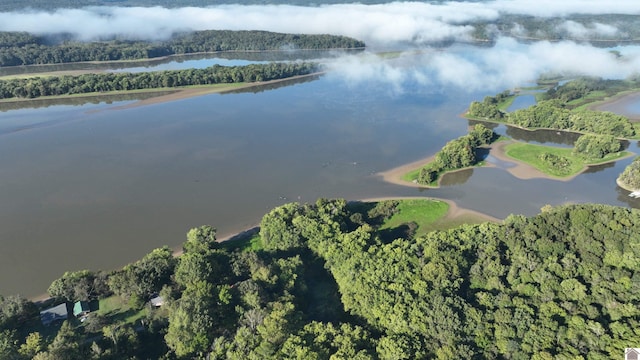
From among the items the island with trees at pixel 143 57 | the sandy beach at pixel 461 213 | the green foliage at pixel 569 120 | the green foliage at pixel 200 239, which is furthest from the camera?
the island with trees at pixel 143 57

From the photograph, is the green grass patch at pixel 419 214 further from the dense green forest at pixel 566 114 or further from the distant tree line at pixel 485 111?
the dense green forest at pixel 566 114

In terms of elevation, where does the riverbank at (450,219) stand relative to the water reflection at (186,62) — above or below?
below

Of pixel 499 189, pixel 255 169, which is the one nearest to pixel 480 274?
pixel 499 189

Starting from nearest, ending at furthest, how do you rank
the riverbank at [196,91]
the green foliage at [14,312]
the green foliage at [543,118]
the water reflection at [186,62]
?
the green foliage at [14,312]
the green foliage at [543,118]
the riverbank at [196,91]
the water reflection at [186,62]

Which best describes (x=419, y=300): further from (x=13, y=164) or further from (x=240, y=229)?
(x=13, y=164)

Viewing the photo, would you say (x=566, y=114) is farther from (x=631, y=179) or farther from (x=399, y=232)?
(x=399, y=232)

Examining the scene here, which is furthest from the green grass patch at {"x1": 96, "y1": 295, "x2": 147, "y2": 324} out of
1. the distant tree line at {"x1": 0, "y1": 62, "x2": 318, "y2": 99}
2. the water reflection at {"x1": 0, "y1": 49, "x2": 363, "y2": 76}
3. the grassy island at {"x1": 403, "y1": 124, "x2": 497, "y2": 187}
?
the water reflection at {"x1": 0, "y1": 49, "x2": 363, "y2": 76}

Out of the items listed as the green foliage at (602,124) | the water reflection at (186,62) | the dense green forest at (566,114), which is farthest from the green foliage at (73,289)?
the water reflection at (186,62)

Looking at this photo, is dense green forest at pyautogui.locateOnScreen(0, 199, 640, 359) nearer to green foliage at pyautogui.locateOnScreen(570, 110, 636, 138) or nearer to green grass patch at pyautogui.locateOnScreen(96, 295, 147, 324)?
green grass patch at pyautogui.locateOnScreen(96, 295, 147, 324)
